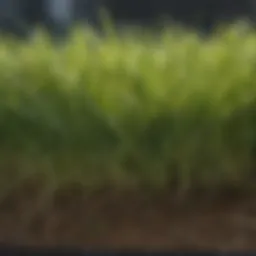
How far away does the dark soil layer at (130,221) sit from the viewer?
0.48m

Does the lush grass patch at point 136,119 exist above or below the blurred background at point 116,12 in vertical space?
below

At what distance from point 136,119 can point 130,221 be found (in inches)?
2.9

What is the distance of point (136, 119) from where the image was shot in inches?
19.6

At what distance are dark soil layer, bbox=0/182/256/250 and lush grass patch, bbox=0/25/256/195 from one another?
0.01 metres

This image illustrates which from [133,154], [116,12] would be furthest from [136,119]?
[116,12]

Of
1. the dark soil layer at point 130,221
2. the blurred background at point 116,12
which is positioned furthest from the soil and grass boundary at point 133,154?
the blurred background at point 116,12

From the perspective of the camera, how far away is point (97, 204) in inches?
19.6

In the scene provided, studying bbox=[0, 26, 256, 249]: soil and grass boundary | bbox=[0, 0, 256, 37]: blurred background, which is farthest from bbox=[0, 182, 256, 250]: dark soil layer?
bbox=[0, 0, 256, 37]: blurred background

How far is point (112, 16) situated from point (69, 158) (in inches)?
14.8

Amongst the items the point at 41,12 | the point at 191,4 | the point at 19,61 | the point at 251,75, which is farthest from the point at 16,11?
the point at 251,75

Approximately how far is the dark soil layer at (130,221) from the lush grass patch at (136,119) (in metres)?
0.01

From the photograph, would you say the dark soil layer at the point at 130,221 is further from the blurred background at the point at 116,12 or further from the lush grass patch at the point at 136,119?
Result: the blurred background at the point at 116,12

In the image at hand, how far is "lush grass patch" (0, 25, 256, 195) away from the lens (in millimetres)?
493

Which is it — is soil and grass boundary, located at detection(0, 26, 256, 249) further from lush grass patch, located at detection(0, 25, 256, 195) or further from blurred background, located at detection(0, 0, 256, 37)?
blurred background, located at detection(0, 0, 256, 37)
